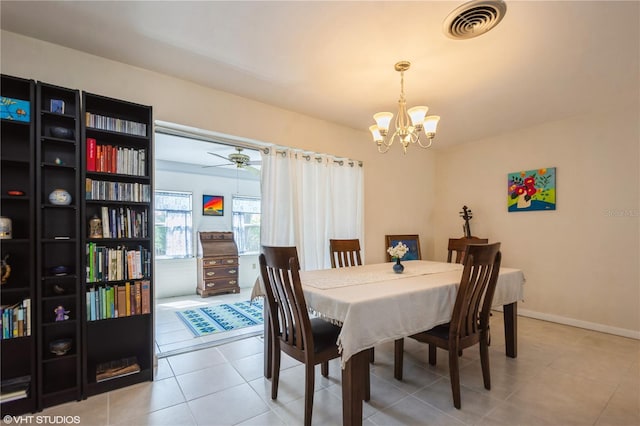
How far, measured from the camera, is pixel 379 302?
1639 mm

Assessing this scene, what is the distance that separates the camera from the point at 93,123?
2.08 metres

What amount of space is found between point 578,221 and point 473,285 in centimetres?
246

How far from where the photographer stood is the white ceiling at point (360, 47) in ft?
5.79

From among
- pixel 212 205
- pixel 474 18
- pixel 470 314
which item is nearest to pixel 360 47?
pixel 474 18

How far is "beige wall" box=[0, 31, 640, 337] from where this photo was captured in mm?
2385

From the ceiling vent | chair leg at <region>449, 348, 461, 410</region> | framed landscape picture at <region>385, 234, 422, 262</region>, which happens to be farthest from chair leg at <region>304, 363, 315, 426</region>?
framed landscape picture at <region>385, 234, 422, 262</region>

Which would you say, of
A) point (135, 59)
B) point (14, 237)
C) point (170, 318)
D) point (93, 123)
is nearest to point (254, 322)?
point (170, 318)

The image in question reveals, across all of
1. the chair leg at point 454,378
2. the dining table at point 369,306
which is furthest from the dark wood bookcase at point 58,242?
the chair leg at point 454,378

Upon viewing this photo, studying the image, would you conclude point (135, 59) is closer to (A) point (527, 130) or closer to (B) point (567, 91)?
(B) point (567, 91)

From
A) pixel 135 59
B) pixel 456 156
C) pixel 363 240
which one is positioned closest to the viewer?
pixel 135 59

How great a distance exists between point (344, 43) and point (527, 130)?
119 inches

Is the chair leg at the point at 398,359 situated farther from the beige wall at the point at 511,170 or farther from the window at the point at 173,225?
the window at the point at 173,225
